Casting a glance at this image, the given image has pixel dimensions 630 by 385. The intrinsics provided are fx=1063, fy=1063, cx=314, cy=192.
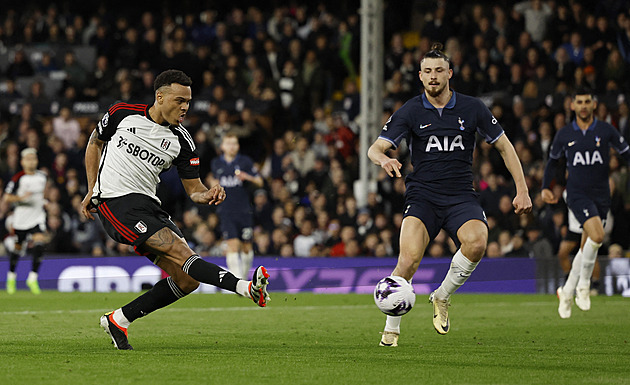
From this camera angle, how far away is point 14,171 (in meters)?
21.6

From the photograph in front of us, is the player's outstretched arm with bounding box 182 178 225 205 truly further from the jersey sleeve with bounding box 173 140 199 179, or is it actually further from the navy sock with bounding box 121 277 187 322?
the navy sock with bounding box 121 277 187 322

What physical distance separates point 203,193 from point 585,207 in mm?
5687

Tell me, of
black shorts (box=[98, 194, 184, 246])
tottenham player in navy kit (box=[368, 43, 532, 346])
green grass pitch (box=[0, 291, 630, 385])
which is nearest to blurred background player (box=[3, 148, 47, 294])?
green grass pitch (box=[0, 291, 630, 385])

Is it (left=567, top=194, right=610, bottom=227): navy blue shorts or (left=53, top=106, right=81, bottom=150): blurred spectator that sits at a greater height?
(left=53, top=106, right=81, bottom=150): blurred spectator

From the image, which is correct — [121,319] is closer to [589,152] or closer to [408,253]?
[408,253]

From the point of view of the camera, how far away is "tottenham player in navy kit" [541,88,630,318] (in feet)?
39.6

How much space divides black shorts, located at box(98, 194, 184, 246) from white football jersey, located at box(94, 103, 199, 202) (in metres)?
0.07

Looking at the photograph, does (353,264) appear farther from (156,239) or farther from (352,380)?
(352,380)

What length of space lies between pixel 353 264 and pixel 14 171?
8.32 m

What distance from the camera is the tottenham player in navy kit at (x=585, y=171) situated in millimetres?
12062

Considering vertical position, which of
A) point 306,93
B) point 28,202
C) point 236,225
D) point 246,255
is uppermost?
point 306,93

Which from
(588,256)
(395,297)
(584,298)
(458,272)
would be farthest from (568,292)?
(395,297)

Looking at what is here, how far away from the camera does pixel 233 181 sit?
16.2 meters

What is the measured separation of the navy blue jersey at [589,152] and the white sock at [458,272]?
390 cm
